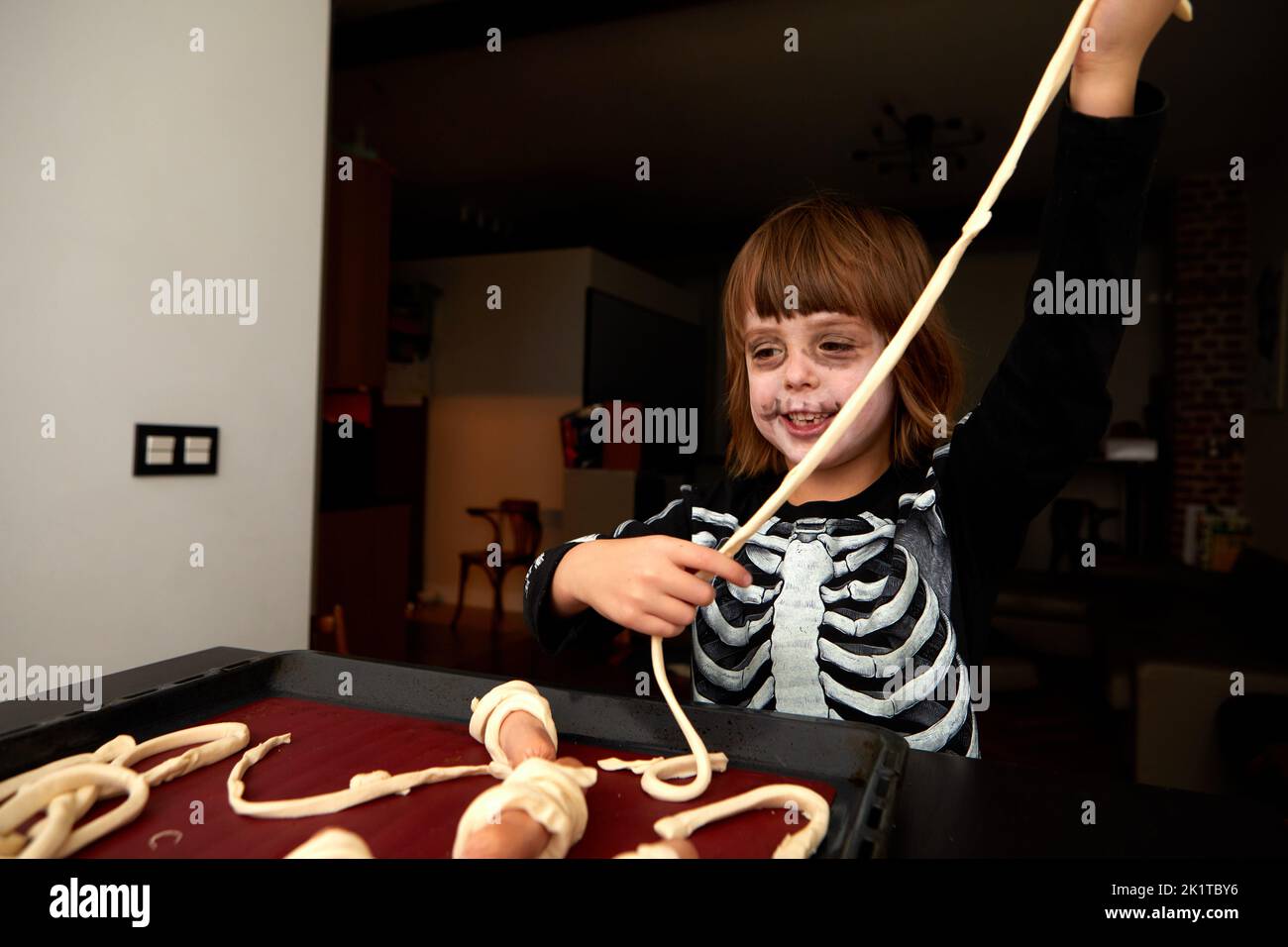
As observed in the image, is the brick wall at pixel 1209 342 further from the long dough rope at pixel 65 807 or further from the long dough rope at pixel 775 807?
the long dough rope at pixel 65 807

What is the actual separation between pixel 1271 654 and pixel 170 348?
2.82 m

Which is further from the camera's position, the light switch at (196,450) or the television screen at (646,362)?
the television screen at (646,362)

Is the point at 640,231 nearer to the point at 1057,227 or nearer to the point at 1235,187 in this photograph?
the point at 1235,187

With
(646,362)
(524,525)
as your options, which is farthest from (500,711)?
(646,362)

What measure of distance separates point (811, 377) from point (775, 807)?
1.58 feet

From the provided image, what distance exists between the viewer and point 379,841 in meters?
0.53

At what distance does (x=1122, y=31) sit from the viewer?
2.01 ft

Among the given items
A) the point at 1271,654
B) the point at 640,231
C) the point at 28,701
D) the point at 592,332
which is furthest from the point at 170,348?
the point at 640,231

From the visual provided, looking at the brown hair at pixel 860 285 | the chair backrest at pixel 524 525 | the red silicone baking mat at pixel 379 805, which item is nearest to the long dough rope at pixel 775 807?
the red silicone baking mat at pixel 379 805

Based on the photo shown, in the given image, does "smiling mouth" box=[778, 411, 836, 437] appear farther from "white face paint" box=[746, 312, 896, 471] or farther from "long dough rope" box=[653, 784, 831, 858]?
"long dough rope" box=[653, 784, 831, 858]

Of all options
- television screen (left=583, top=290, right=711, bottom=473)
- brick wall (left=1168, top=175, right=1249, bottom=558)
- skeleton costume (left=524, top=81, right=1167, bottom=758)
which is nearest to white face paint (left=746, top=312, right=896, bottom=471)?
skeleton costume (left=524, top=81, right=1167, bottom=758)

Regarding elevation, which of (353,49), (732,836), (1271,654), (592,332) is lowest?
(1271,654)

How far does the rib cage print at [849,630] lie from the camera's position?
87 centimetres

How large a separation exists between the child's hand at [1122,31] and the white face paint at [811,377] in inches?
13.4
